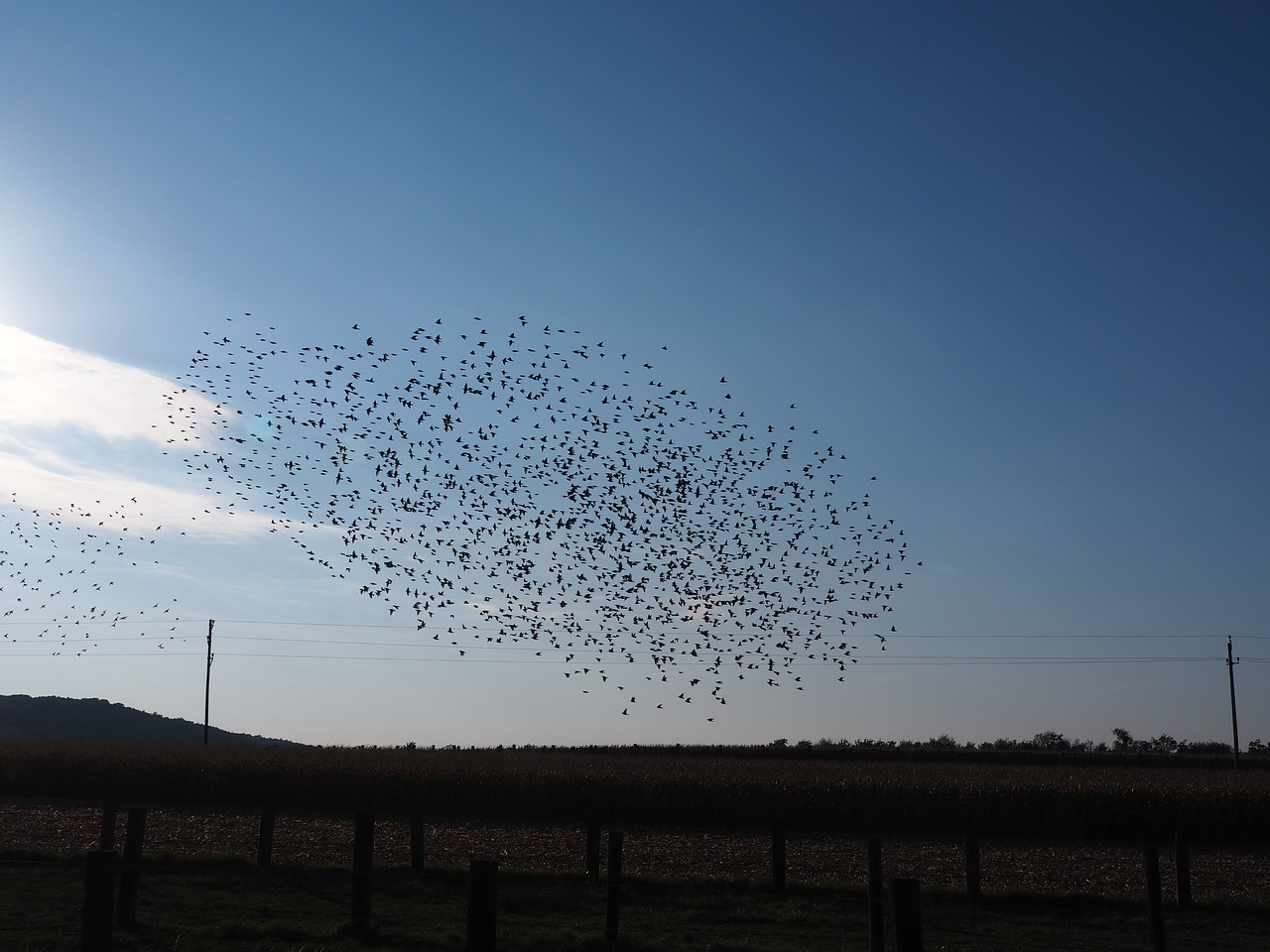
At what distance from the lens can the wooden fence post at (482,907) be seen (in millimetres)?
8656

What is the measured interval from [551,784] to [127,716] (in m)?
138

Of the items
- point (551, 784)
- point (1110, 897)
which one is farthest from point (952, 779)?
point (1110, 897)

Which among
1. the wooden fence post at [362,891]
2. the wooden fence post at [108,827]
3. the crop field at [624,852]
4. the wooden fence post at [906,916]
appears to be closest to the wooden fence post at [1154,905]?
the crop field at [624,852]

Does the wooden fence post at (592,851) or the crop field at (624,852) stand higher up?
the wooden fence post at (592,851)

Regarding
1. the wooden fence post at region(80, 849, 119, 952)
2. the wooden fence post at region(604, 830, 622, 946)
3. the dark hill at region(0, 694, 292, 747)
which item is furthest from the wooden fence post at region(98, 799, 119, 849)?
the dark hill at region(0, 694, 292, 747)

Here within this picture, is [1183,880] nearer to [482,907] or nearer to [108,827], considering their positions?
[482,907]

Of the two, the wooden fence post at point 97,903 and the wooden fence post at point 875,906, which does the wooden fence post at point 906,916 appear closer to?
the wooden fence post at point 875,906

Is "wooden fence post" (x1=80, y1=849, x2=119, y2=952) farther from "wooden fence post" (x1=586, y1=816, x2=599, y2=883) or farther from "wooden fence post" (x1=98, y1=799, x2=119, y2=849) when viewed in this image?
"wooden fence post" (x1=586, y1=816, x2=599, y2=883)

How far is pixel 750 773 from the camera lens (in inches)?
1836

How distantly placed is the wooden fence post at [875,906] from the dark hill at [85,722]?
13405cm

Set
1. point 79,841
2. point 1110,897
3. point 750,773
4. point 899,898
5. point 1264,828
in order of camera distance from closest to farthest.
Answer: point 899,898, point 1110,897, point 79,841, point 1264,828, point 750,773

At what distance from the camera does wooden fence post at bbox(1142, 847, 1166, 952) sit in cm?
1275

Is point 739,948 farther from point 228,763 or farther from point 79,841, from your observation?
point 228,763

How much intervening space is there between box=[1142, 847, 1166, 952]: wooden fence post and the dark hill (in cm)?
13483
